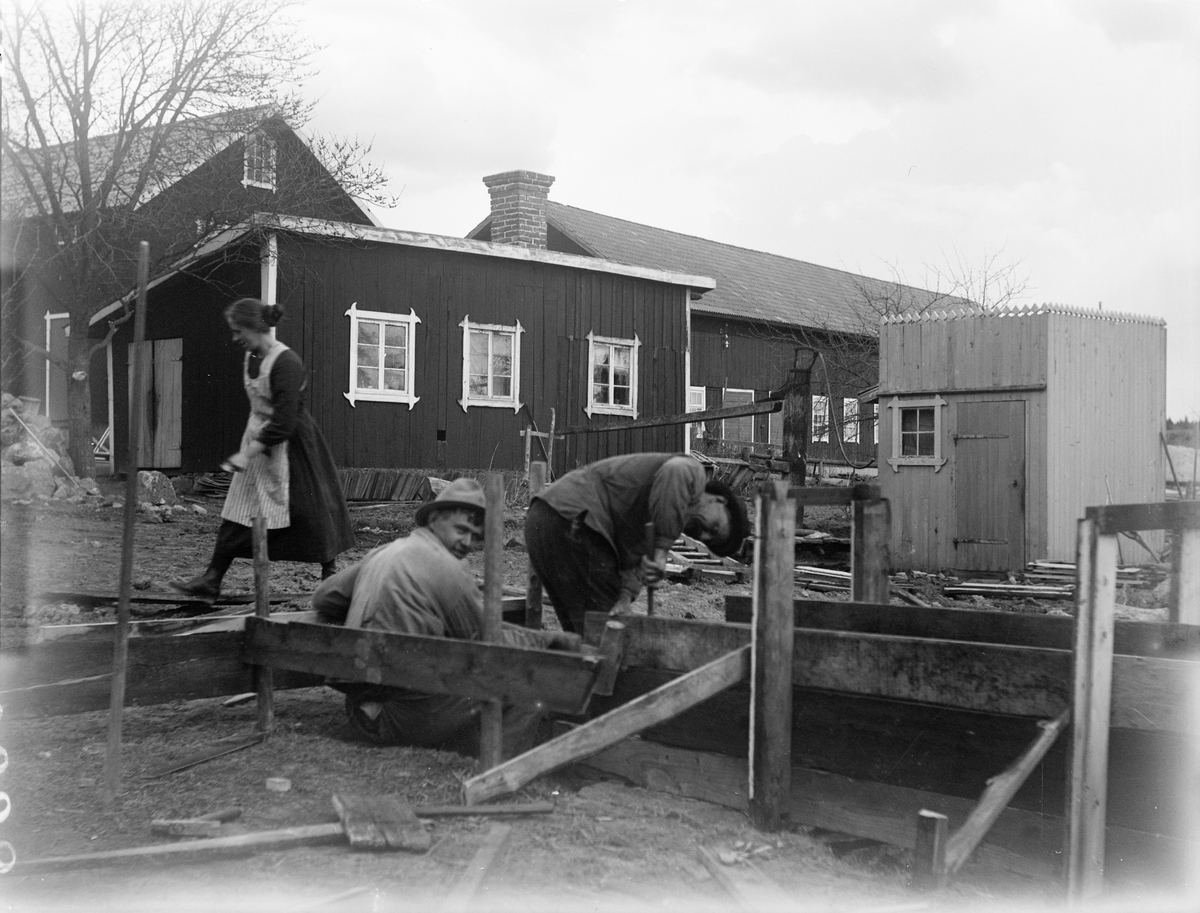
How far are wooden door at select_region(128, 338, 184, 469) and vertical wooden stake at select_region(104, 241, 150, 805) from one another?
14066 millimetres

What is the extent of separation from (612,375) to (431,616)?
14424mm

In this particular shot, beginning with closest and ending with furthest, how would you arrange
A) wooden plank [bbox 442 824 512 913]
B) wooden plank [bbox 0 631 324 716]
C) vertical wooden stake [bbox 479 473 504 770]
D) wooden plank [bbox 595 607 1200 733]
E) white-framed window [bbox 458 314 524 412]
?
wooden plank [bbox 442 824 512 913] < wooden plank [bbox 595 607 1200 733] < vertical wooden stake [bbox 479 473 504 770] < wooden plank [bbox 0 631 324 716] < white-framed window [bbox 458 314 524 412]

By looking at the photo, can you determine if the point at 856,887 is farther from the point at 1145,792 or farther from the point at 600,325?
the point at 600,325

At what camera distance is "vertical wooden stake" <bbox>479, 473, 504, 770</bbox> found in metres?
4.81

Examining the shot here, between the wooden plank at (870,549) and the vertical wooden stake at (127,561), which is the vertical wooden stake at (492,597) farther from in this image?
the wooden plank at (870,549)

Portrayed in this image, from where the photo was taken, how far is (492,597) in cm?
495

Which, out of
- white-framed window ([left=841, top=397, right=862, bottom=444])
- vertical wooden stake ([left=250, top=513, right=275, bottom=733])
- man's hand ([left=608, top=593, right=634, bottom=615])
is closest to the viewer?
vertical wooden stake ([left=250, top=513, right=275, bottom=733])

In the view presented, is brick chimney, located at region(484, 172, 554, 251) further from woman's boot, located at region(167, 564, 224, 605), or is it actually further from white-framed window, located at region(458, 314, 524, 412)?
woman's boot, located at region(167, 564, 224, 605)

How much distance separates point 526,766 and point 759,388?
23342 mm

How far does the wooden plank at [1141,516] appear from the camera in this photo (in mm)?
3582

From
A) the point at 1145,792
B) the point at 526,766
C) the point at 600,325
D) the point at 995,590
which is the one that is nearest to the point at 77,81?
the point at 600,325

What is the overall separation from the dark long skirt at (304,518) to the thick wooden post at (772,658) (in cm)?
253

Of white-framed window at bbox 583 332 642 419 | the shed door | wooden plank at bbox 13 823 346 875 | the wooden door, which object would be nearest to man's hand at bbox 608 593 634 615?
wooden plank at bbox 13 823 346 875

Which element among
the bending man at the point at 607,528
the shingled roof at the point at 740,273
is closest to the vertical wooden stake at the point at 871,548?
the bending man at the point at 607,528
